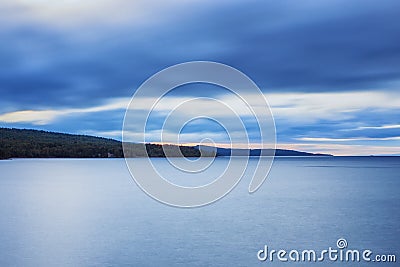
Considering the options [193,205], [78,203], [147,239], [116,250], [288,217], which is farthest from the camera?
[78,203]

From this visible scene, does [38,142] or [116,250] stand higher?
[38,142]

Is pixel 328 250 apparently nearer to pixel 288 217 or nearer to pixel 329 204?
pixel 288 217

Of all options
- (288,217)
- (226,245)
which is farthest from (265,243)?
(288,217)

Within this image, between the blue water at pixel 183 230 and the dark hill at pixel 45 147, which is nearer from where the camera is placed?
the blue water at pixel 183 230

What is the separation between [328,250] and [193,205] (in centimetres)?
1729

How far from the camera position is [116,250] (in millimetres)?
20859

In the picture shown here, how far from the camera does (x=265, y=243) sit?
22.1 m

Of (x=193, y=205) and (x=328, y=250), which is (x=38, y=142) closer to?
(x=193, y=205)

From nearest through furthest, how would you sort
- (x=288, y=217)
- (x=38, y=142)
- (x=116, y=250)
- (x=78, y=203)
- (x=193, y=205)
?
(x=116, y=250), (x=288, y=217), (x=193, y=205), (x=78, y=203), (x=38, y=142)

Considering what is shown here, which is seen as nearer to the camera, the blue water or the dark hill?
the blue water

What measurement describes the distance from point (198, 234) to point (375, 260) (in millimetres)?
8256

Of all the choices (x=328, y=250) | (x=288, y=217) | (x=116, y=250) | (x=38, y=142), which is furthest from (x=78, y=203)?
(x=38, y=142)

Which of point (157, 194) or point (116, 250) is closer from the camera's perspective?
point (116, 250)

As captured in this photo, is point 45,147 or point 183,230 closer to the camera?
point 183,230
